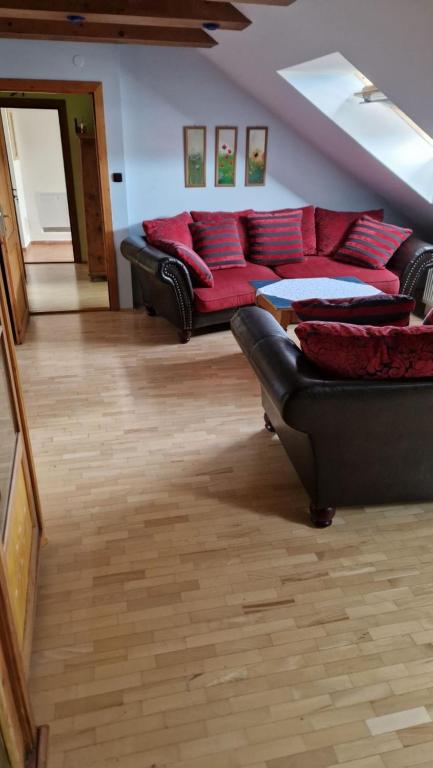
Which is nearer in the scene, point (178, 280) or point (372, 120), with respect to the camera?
point (178, 280)

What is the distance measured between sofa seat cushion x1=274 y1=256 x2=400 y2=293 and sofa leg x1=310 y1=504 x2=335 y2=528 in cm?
274

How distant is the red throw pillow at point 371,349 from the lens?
2.02 m

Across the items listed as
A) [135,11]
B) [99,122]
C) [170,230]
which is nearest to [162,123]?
[99,122]

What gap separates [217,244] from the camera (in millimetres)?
4746

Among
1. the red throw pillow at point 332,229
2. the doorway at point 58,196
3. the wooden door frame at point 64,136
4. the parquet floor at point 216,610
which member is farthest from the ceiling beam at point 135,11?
the wooden door frame at point 64,136

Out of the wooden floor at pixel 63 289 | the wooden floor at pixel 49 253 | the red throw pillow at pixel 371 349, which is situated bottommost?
the wooden floor at pixel 49 253

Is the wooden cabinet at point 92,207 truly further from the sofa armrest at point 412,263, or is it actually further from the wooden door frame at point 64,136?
the sofa armrest at point 412,263

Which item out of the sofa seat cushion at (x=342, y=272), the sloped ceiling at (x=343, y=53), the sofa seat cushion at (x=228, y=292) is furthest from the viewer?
the sofa seat cushion at (x=342, y=272)

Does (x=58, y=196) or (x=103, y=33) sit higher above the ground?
(x=103, y=33)

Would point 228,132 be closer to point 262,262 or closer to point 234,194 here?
point 234,194

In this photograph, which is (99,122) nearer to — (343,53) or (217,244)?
(217,244)

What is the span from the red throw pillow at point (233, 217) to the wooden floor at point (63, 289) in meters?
1.27

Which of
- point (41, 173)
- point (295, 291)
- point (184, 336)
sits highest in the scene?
point (41, 173)

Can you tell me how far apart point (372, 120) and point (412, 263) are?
1251 mm
